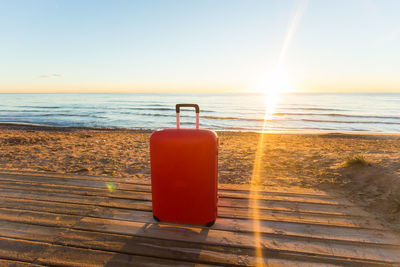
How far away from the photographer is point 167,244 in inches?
87.7

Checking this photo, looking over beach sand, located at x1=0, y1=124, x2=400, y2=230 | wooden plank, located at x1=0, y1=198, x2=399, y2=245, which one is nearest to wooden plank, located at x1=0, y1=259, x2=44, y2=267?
wooden plank, located at x1=0, y1=198, x2=399, y2=245

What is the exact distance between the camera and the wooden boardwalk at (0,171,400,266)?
2035mm

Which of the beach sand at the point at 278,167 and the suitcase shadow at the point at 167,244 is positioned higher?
the suitcase shadow at the point at 167,244

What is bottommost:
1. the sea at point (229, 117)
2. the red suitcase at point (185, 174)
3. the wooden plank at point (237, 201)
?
the sea at point (229, 117)

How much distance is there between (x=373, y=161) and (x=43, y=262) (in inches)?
221

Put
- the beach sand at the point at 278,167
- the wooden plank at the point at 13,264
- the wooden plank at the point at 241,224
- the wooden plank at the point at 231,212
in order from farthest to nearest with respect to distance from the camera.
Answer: the beach sand at the point at 278,167, the wooden plank at the point at 231,212, the wooden plank at the point at 241,224, the wooden plank at the point at 13,264

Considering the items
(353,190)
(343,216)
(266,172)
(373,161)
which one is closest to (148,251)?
(343,216)

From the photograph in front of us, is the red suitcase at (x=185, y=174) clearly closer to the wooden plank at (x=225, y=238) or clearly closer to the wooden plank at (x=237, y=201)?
the wooden plank at (x=225, y=238)

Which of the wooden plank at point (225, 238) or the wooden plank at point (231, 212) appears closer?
the wooden plank at point (225, 238)

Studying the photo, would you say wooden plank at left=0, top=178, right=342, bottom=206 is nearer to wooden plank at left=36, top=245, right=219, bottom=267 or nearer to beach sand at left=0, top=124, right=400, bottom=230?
beach sand at left=0, top=124, right=400, bottom=230

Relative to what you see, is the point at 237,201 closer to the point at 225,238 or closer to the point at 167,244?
the point at 225,238

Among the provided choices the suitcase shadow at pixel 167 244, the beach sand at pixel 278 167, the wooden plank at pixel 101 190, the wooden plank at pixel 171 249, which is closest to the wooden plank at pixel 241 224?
the suitcase shadow at pixel 167 244

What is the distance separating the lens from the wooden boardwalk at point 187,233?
2.04 metres

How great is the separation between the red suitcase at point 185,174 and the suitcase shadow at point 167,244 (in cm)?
11
